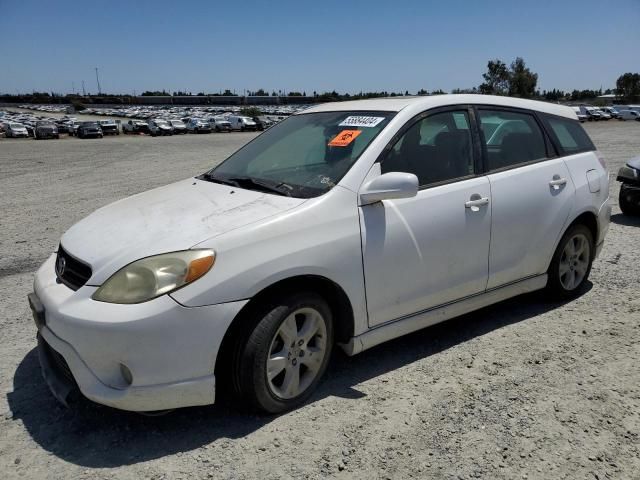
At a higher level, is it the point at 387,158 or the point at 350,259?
the point at 387,158

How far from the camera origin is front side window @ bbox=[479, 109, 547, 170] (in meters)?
3.80

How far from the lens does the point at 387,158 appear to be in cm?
324

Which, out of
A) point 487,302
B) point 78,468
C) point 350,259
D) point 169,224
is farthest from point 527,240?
point 78,468

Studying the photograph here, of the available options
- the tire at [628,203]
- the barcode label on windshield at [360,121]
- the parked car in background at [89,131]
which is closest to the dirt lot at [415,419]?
the barcode label on windshield at [360,121]

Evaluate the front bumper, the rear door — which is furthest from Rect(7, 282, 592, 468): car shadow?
the rear door

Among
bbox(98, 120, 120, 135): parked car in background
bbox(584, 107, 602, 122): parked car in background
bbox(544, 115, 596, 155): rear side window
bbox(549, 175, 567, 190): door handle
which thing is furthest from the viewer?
bbox(584, 107, 602, 122): parked car in background

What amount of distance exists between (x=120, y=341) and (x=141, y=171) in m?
13.5

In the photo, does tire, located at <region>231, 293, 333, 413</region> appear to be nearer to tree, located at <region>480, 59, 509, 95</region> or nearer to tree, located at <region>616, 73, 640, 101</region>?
tree, located at <region>480, 59, 509, 95</region>

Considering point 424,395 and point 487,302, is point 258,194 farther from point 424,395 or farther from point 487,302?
point 487,302

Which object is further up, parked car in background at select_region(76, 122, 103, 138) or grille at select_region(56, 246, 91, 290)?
parked car in background at select_region(76, 122, 103, 138)

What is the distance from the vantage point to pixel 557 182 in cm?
406

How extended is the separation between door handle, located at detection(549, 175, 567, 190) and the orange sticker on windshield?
5.53 ft

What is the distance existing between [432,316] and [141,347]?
1877 millimetres

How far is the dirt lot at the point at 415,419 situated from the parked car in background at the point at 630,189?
408cm
